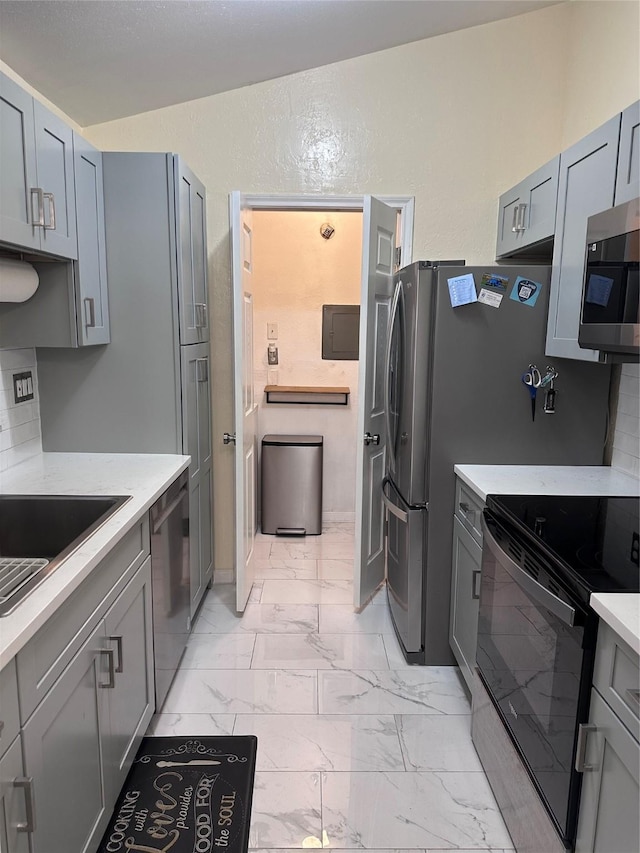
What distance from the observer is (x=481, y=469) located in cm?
245

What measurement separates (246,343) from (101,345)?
74 centimetres

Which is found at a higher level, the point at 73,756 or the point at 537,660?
the point at 537,660

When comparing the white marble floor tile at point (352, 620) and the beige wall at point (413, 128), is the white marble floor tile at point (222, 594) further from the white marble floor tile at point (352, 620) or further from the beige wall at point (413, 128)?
the beige wall at point (413, 128)

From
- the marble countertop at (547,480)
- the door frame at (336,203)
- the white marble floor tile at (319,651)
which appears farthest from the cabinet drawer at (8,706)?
the door frame at (336,203)

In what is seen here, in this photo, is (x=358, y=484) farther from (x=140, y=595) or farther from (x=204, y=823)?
(x=204, y=823)

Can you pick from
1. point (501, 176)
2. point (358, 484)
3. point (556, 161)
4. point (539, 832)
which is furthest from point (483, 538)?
point (501, 176)

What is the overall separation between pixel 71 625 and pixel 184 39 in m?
2.17

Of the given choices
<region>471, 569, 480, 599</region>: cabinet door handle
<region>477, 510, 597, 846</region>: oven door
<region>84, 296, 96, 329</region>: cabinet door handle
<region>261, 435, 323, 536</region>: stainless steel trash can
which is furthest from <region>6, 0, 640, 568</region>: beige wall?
<region>477, 510, 597, 846</region>: oven door

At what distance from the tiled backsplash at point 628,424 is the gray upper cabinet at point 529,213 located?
25.7 inches

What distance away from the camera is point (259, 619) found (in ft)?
10.0

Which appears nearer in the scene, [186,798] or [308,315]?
[186,798]

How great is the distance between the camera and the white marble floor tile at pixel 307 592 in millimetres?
3285

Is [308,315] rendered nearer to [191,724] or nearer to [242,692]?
[242,692]

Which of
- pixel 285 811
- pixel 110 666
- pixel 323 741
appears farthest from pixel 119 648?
pixel 323 741
